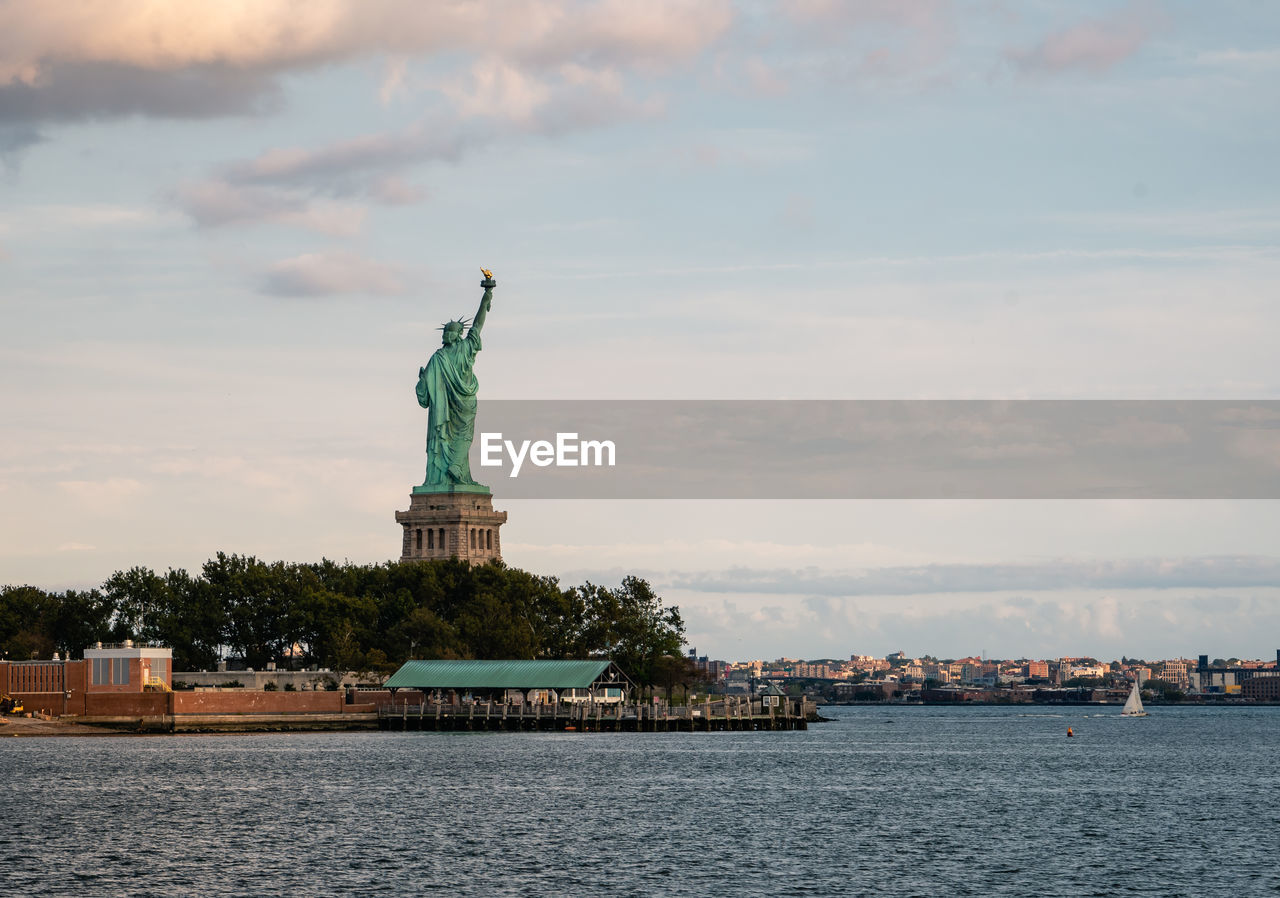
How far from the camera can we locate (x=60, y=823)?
7581cm

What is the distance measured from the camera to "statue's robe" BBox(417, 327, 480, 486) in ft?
629

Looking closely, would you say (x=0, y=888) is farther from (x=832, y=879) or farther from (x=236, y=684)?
(x=236, y=684)

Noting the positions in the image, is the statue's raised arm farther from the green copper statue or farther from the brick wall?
the brick wall

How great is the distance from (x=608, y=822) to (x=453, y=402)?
11726 cm

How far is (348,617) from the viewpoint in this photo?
164625 mm

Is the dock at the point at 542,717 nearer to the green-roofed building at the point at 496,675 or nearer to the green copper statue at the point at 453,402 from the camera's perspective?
the green-roofed building at the point at 496,675

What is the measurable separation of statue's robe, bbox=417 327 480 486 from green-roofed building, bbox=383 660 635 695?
40854mm

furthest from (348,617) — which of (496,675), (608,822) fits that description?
(608,822)

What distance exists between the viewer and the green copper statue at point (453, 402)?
19175 cm

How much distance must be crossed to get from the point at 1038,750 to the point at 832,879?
8903 centimetres

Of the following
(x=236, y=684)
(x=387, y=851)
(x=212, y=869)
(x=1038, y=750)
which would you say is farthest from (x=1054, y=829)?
(x=236, y=684)

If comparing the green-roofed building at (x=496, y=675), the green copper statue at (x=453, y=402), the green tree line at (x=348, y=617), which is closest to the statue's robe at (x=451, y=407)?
the green copper statue at (x=453, y=402)

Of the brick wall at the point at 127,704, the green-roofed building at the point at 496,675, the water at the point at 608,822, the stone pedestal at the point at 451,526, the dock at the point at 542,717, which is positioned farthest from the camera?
the stone pedestal at the point at 451,526

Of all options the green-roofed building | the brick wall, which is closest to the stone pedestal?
the green-roofed building
